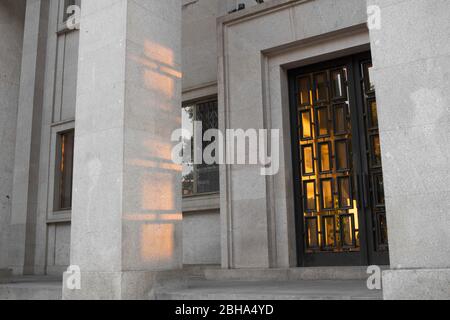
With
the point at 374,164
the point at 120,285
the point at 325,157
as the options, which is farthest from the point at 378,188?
the point at 120,285

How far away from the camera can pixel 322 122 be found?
450 inches

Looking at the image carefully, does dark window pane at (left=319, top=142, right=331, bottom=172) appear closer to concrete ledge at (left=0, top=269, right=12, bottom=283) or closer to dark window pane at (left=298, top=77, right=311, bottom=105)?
dark window pane at (left=298, top=77, right=311, bottom=105)

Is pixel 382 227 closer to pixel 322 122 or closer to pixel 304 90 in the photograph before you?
pixel 322 122

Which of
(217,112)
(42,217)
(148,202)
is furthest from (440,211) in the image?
(42,217)

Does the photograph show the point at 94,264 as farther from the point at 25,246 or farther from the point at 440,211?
the point at 25,246

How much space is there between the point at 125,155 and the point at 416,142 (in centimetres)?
423

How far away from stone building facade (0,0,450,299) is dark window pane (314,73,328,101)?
5cm

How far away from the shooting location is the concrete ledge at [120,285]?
7.40 meters

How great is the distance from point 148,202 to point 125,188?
1.64 ft

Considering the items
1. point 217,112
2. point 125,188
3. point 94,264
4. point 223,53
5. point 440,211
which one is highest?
point 223,53

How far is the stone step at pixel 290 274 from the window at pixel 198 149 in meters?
2.41

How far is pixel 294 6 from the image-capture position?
11.4 metres

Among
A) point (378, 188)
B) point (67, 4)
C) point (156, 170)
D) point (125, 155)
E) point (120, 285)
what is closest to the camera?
point (120, 285)

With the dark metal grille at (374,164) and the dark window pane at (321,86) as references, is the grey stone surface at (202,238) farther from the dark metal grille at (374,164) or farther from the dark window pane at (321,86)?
the dark metal grille at (374,164)
